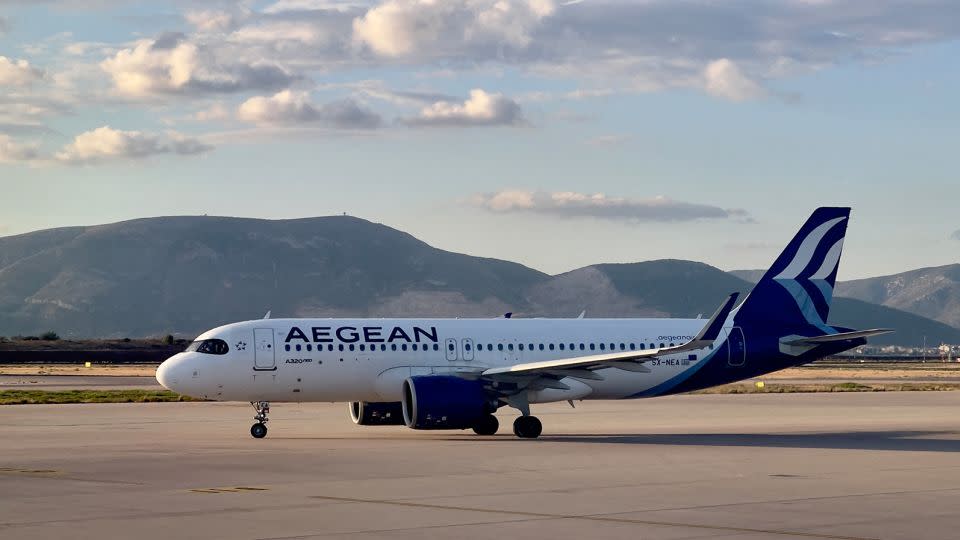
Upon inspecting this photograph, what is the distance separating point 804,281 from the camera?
1660 inches

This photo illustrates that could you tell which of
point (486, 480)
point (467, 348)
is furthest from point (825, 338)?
point (486, 480)

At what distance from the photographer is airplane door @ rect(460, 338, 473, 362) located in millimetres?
40031

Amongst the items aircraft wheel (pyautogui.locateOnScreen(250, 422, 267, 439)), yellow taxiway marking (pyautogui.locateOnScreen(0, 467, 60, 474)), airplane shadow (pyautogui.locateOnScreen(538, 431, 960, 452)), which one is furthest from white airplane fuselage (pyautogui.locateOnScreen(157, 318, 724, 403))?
yellow taxiway marking (pyautogui.locateOnScreen(0, 467, 60, 474))

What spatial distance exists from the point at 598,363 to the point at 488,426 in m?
4.16

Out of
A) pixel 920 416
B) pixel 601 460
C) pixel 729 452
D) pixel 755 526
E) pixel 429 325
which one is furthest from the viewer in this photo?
pixel 920 416

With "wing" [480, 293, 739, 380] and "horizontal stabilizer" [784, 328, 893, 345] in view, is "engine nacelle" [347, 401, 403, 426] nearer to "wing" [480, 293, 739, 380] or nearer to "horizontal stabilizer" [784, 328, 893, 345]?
"wing" [480, 293, 739, 380]

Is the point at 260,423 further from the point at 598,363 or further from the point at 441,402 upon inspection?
the point at 598,363

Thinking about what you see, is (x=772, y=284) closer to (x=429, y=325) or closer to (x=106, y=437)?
(x=429, y=325)

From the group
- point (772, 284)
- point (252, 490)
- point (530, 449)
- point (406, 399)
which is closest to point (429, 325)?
point (406, 399)

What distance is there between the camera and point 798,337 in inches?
1630

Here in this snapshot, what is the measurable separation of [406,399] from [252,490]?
1337 cm

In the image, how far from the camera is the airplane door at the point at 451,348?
39.8m

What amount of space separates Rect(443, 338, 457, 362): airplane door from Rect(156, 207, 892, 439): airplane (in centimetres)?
4

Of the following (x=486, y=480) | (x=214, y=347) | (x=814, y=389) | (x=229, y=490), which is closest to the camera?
(x=229, y=490)
